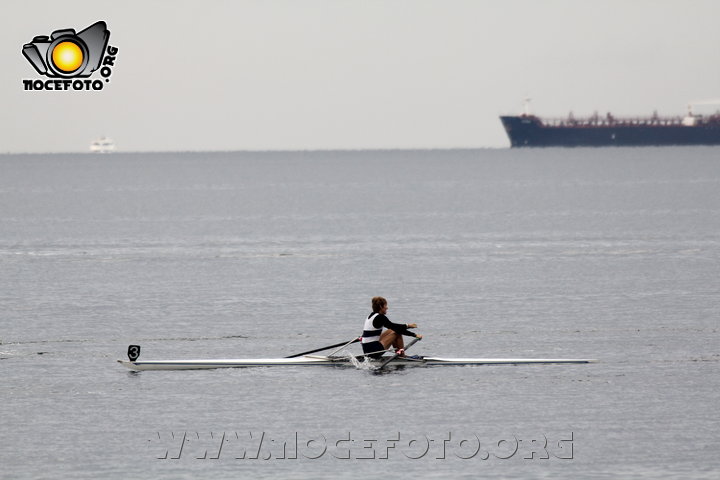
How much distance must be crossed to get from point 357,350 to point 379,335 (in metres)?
4.61

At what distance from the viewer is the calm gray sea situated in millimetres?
20953

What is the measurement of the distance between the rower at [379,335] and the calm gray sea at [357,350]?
52cm

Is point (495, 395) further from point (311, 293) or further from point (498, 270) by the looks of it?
point (498, 270)

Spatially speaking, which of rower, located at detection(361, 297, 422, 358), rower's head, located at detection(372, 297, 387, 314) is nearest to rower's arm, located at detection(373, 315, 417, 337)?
rower, located at detection(361, 297, 422, 358)

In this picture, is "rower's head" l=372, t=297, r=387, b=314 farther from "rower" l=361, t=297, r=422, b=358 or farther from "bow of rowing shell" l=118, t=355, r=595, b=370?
"bow of rowing shell" l=118, t=355, r=595, b=370

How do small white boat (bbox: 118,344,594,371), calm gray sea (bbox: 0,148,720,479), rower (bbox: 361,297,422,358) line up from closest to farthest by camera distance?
1. calm gray sea (bbox: 0,148,720,479)
2. rower (bbox: 361,297,422,358)
3. small white boat (bbox: 118,344,594,371)

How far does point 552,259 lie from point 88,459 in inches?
1568

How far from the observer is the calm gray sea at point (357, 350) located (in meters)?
21.0

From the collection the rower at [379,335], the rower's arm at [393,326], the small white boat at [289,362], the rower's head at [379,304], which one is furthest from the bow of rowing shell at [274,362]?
the rower's head at [379,304]

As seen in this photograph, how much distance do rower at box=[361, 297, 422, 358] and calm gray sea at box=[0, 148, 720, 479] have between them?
0.52 metres

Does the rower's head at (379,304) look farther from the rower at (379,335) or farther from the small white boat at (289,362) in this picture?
the small white boat at (289,362)

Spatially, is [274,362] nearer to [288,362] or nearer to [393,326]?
[288,362]

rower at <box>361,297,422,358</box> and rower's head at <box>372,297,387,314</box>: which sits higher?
rower's head at <box>372,297,387,314</box>

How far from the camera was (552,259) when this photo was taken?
58.2 meters
